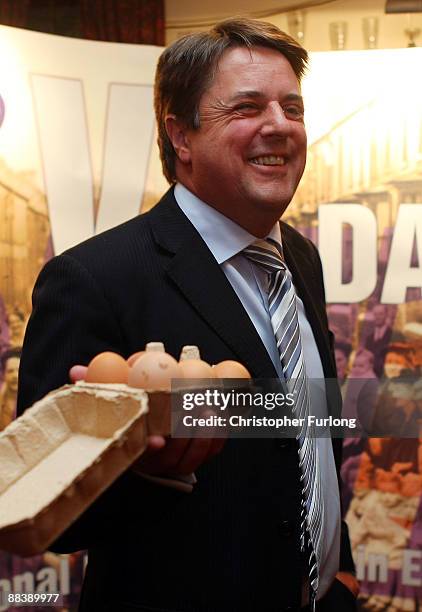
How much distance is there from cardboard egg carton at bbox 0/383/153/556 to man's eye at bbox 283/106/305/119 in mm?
730

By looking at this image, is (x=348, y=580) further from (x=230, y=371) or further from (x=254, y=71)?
(x=254, y=71)

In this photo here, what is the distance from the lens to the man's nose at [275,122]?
1416mm

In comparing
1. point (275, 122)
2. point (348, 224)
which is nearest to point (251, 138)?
point (275, 122)

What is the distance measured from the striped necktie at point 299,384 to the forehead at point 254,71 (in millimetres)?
269

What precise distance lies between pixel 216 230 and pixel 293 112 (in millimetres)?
249

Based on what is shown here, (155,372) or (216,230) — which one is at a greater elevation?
(216,230)

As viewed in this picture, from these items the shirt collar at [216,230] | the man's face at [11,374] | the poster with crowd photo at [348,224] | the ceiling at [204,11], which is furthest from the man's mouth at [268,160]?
the ceiling at [204,11]

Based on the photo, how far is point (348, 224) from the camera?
2490mm

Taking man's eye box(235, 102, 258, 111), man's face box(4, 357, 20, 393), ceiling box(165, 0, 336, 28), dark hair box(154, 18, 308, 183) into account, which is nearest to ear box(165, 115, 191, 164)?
dark hair box(154, 18, 308, 183)

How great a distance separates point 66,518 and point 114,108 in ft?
6.20

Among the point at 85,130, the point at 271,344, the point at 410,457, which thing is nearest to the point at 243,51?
the point at 271,344

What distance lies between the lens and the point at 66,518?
814 millimetres

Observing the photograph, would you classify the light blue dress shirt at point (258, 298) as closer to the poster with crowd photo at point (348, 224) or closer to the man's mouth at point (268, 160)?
the man's mouth at point (268, 160)

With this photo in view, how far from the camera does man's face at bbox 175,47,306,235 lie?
1414mm
